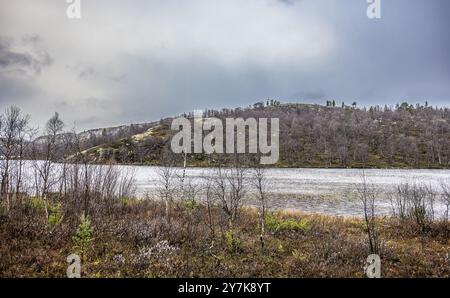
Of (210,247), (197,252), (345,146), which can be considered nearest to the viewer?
(197,252)

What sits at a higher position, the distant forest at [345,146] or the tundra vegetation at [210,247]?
the distant forest at [345,146]

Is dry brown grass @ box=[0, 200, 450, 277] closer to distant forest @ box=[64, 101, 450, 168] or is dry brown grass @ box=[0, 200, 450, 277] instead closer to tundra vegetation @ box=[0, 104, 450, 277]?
tundra vegetation @ box=[0, 104, 450, 277]

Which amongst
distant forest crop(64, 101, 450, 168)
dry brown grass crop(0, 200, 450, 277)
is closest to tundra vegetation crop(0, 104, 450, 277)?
dry brown grass crop(0, 200, 450, 277)

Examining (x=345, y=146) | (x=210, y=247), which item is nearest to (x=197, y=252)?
(x=210, y=247)

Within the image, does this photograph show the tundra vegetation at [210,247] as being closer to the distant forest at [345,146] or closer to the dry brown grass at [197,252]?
the dry brown grass at [197,252]

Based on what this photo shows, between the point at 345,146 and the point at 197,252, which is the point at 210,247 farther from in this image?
the point at 345,146

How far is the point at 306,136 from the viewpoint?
523 ft

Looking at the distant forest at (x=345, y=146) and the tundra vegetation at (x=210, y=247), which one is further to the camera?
the distant forest at (x=345, y=146)

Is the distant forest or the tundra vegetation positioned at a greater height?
the distant forest

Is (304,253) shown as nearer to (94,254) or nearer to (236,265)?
(236,265)

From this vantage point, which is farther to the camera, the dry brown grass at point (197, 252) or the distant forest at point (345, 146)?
the distant forest at point (345, 146)

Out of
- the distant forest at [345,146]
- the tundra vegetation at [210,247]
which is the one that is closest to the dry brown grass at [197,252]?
the tundra vegetation at [210,247]
